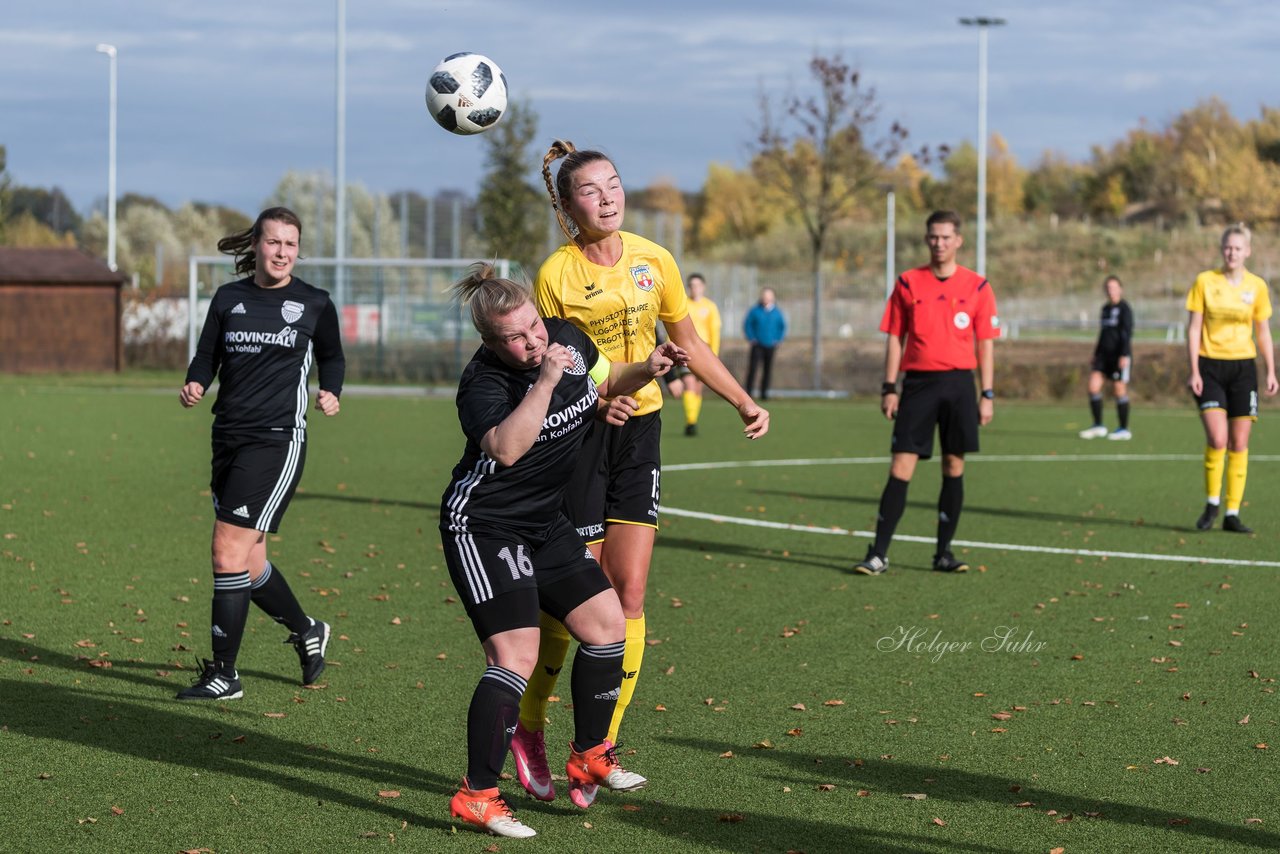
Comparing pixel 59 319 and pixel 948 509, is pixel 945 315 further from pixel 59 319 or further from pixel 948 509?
pixel 59 319

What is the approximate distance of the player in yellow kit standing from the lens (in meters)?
5.48

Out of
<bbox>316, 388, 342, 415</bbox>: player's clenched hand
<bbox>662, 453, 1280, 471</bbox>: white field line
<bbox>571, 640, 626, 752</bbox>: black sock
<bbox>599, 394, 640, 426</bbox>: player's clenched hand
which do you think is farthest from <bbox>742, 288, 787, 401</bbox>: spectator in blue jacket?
<bbox>571, 640, 626, 752</bbox>: black sock

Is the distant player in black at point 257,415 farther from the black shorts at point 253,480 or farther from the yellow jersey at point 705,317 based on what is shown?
the yellow jersey at point 705,317

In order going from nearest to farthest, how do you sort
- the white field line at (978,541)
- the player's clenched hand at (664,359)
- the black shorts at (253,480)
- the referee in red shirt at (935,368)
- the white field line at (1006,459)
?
the player's clenched hand at (664,359) < the black shorts at (253,480) < the referee in red shirt at (935,368) < the white field line at (978,541) < the white field line at (1006,459)

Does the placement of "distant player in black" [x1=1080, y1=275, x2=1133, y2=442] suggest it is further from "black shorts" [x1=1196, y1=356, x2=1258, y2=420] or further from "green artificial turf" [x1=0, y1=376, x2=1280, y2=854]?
"black shorts" [x1=1196, y1=356, x2=1258, y2=420]

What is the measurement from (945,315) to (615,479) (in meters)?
5.02

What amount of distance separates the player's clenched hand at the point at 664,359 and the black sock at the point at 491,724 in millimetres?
1055

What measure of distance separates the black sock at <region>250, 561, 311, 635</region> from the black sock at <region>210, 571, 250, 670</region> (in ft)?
0.66

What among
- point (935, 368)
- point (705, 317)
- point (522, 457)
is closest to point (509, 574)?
point (522, 457)

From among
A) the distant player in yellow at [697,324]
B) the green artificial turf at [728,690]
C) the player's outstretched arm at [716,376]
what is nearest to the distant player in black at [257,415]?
the green artificial turf at [728,690]

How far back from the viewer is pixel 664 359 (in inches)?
196

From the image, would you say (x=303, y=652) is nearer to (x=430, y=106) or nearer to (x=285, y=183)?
(x=430, y=106)

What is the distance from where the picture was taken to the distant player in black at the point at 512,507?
471cm

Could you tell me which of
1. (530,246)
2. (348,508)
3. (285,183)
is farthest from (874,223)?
(348,508)
